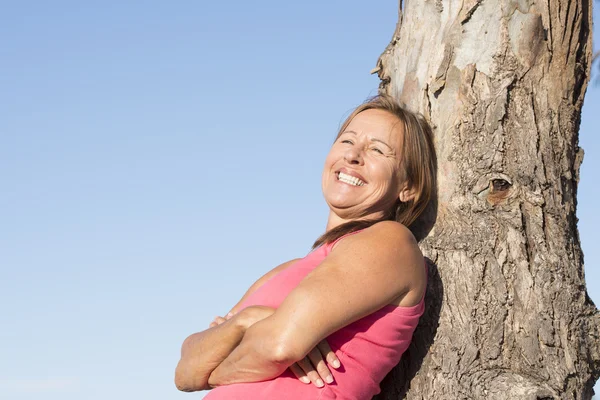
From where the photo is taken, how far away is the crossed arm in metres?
2.72

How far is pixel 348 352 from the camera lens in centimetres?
295

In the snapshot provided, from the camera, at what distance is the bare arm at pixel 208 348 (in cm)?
296

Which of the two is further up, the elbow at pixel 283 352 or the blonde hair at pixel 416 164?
the blonde hair at pixel 416 164

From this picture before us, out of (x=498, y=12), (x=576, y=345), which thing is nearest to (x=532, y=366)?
(x=576, y=345)

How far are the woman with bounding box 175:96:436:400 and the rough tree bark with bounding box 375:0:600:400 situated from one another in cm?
18

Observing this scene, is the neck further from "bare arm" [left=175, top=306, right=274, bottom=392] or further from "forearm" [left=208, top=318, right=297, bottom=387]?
"forearm" [left=208, top=318, right=297, bottom=387]

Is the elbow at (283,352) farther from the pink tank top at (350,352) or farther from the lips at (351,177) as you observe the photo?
the lips at (351,177)

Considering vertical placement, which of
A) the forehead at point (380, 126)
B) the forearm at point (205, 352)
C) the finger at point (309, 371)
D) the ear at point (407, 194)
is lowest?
Answer: the finger at point (309, 371)

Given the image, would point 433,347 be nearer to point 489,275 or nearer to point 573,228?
point 489,275

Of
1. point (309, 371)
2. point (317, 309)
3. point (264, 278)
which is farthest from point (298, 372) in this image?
point (264, 278)

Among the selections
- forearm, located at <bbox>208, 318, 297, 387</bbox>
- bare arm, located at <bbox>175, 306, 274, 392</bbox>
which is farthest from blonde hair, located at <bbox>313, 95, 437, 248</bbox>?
forearm, located at <bbox>208, 318, 297, 387</bbox>

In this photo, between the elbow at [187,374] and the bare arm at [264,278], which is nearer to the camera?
the elbow at [187,374]

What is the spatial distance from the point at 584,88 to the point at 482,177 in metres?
0.71

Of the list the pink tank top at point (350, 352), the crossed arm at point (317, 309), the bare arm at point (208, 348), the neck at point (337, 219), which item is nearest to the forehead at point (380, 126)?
the neck at point (337, 219)
